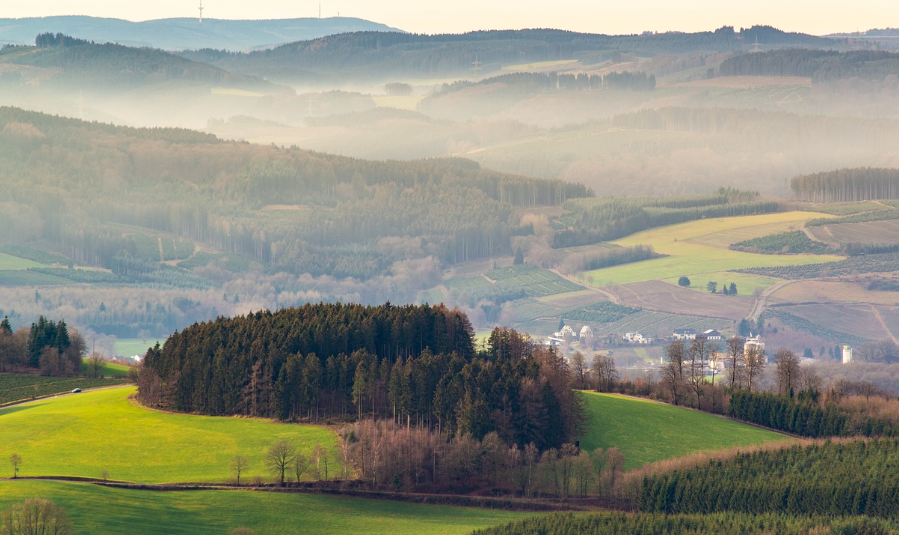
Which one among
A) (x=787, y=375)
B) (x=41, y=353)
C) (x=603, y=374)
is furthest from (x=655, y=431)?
(x=41, y=353)

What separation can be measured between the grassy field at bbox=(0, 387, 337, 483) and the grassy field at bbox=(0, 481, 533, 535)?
8150 mm

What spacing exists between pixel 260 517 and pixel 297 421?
104 feet

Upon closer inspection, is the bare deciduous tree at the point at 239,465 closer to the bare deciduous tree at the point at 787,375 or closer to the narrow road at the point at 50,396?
the narrow road at the point at 50,396

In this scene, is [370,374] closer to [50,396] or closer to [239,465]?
[239,465]

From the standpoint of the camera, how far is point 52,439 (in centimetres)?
14975

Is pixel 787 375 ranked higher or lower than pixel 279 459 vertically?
higher

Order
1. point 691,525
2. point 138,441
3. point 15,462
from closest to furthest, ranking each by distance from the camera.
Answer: point 691,525 → point 15,462 → point 138,441

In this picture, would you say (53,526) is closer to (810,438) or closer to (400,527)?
(400,527)

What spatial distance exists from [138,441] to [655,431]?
55.7 m

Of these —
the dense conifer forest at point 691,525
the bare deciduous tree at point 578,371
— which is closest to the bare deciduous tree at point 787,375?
the bare deciduous tree at point 578,371

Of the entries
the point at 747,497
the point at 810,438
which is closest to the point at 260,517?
the point at 747,497

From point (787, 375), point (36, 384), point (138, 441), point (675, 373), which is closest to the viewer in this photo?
point (138, 441)

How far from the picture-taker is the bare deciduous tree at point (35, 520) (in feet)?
351

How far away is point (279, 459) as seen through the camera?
13850 centimetres
